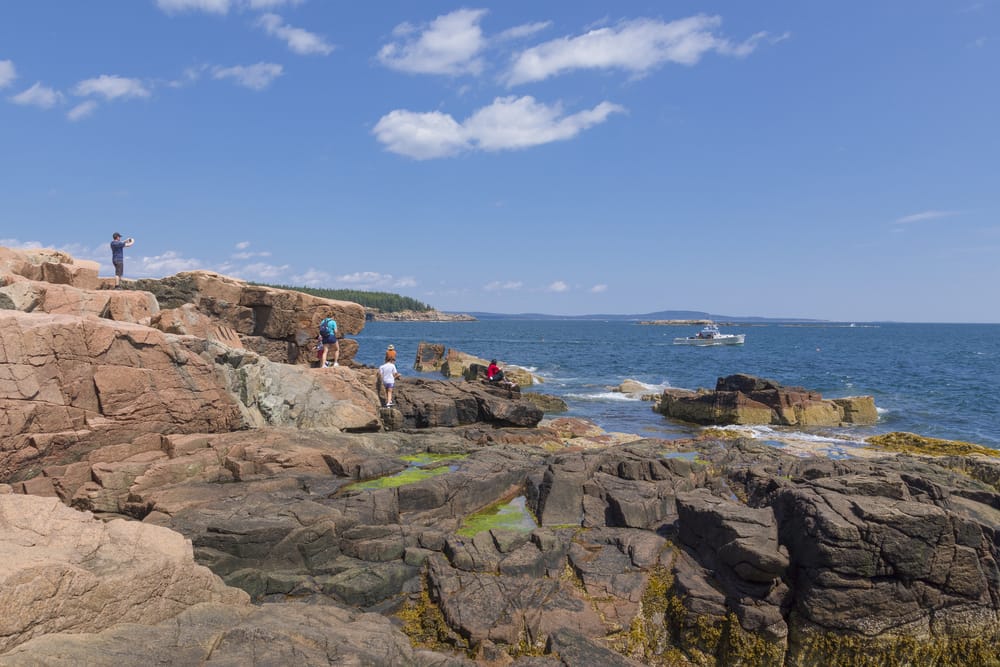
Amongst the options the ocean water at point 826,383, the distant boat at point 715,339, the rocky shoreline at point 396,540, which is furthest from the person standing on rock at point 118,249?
the distant boat at point 715,339

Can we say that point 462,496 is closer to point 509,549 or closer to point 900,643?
point 509,549

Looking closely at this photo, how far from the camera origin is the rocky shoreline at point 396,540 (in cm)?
739

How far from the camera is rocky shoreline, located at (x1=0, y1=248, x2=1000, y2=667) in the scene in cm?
739

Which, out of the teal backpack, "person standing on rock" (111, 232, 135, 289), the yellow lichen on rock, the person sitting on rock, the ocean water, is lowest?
the ocean water

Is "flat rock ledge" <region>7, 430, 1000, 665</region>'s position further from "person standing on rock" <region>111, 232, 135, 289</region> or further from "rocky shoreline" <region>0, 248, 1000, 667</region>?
"person standing on rock" <region>111, 232, 135, 289</region>

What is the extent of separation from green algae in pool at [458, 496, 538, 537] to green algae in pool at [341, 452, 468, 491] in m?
1.85

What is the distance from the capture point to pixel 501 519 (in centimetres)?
1468

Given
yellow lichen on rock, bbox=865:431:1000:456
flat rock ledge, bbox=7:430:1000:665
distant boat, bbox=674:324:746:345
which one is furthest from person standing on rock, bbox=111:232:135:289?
distant boat, bbox=674:324:746:345

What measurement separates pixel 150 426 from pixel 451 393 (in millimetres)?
14273

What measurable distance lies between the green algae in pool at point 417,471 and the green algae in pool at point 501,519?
6.05 feet

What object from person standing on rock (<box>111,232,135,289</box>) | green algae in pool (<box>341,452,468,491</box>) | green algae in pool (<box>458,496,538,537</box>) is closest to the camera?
green algae in pool (<box>458,496,538,537</box>)

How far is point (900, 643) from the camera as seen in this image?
977 cm

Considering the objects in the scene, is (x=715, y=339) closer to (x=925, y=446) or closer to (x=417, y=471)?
(x=925, y=446)

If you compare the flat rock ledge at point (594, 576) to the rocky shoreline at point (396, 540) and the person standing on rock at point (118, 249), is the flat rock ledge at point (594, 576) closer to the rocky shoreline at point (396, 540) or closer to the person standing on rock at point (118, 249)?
the rocky shoreline at point (396, 540)
